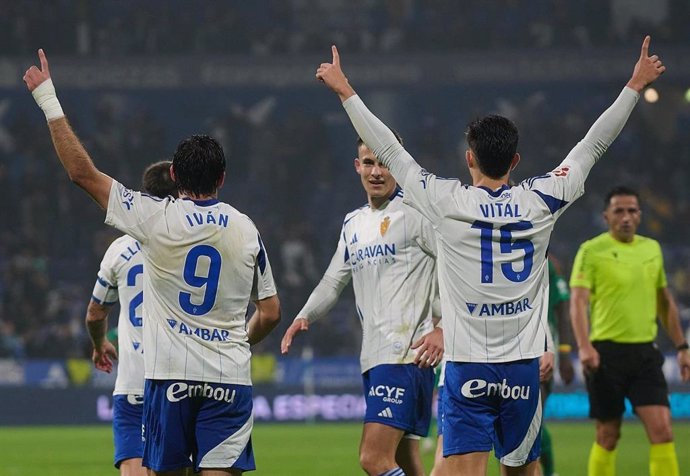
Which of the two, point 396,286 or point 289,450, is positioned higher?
point 396,286

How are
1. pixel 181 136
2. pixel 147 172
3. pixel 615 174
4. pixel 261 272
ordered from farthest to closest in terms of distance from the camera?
pixel 181 136, pixel 615 174, pixel 147 172, pixel 261 272

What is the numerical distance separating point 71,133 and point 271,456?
9.66m

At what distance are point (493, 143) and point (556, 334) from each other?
5035 mm

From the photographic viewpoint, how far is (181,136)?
29.7 metres

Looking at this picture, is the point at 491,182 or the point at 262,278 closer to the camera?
the point at 491,182

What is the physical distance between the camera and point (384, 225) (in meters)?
7.14

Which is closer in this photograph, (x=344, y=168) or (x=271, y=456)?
(x=271, y=456)

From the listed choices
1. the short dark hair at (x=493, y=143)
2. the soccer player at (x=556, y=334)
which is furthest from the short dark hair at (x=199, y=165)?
the soccer player at (x=556, y=334)

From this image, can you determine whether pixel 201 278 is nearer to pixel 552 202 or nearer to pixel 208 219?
pixel 208 219

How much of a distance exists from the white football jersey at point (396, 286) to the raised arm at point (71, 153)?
214cm

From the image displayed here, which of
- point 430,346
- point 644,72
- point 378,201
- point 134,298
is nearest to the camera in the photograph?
point 644,72

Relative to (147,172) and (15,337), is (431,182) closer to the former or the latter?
(147,172)

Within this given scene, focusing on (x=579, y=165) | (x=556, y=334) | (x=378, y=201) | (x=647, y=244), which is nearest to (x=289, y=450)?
(x=556, y=334)

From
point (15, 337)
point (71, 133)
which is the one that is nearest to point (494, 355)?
point (71, 133)
